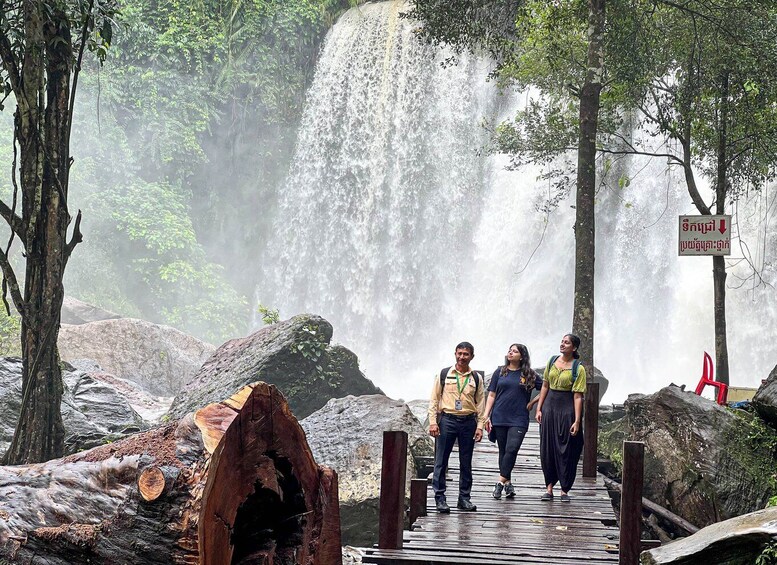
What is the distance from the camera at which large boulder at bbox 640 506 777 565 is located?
489 centimetres

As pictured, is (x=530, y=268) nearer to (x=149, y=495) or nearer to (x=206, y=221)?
(x=206, y=221)

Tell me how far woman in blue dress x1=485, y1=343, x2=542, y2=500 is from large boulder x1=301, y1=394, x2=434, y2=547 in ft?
3.46

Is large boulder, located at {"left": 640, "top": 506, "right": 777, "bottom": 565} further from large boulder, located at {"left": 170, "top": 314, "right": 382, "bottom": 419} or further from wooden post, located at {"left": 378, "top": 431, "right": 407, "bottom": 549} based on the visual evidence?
large boulder, located at {"left": 170, "top": 314, "right": 382, "bottom": 419}

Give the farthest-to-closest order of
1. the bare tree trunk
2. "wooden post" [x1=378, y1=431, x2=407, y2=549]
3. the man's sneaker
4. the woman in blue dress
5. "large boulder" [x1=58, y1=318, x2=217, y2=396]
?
1. "large boulder" [x1=58, y1=318, x2=217, y2=396]
2. the bare tree trunk
3. the woman in blue dress
4. the man's sneaker
5. "wooden post" [x1=378, y1=431, x2=407, y2=549]

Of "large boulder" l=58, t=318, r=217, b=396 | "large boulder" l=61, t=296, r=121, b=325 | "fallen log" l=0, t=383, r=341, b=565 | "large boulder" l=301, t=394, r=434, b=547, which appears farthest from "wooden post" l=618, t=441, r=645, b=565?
"large boulder" l=61, t=296, r=121, b=325

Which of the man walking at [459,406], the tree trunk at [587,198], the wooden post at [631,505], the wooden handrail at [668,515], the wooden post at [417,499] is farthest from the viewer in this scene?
the tree trunk at [587,198]

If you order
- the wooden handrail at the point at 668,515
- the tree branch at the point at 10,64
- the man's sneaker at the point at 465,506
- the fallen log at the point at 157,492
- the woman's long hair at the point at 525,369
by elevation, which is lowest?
the wooden handrail at the point at 668,515

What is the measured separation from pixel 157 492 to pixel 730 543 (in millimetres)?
3185

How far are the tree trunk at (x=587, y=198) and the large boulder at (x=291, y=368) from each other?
374 centimetres

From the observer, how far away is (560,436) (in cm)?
829

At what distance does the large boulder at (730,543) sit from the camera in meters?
4.89

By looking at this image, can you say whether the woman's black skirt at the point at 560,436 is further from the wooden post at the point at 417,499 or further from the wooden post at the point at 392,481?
the wooden post at the point at 392,481

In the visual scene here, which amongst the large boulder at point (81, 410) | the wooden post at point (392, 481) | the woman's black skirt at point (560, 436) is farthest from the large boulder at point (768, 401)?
the large boulder at point (81, 410)

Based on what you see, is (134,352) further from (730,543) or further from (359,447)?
(730,543)
